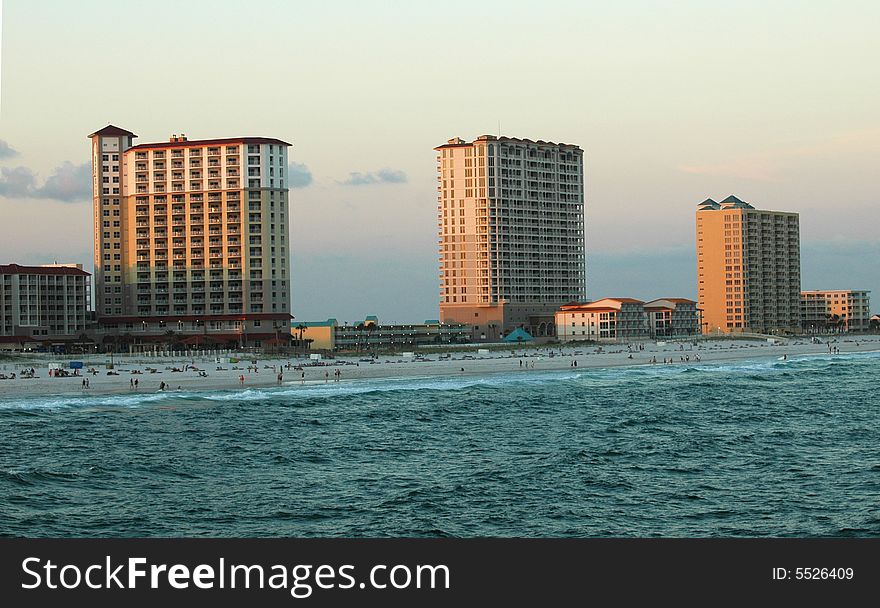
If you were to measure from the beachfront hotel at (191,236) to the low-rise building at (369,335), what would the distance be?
5.36m

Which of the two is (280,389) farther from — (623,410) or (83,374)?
(623,410)

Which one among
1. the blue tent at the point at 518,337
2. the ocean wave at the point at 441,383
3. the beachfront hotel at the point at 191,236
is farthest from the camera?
the blue tent at the point at 518,337

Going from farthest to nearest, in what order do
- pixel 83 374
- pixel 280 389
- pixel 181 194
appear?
pixel 181 194 < pixel 83 374 < pixel 280 389

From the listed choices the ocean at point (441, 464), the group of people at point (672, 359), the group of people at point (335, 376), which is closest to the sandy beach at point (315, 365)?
the group of people at point (672, 359)

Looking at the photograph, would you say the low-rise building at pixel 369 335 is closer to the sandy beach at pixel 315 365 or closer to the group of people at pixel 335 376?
the sandy beach at pixel 315 365

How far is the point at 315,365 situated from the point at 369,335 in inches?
1832

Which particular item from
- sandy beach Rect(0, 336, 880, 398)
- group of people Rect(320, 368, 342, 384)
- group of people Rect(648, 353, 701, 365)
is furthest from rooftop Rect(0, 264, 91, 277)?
group of people Rect(648, 353, 701, 365)

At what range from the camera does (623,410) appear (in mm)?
74062

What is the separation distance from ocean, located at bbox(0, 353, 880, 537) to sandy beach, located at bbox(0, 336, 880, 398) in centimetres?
794

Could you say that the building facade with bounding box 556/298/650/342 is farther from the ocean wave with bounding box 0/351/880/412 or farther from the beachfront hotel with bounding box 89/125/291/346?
the beachfront hotel with bounding box 89/125/291/346

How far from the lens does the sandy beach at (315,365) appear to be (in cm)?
9338

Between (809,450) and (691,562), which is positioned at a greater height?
(691,562)

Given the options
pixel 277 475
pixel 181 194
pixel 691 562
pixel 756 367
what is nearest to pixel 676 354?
pixel 756 367

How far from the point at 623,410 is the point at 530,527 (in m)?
43.1
